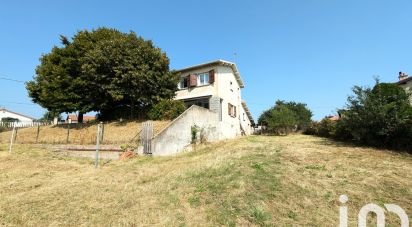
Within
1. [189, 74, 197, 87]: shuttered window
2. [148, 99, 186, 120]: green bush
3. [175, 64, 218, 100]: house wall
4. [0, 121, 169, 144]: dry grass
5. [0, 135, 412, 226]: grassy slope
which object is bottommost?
[0, 135, 412, 226]: grassy slope

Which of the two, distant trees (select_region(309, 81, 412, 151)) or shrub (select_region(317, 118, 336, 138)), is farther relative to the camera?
shrub (select_region(317, 118, 336, 138))

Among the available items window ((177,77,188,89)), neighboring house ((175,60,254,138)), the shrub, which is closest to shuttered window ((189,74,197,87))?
neighboring house ((175,60,254,138))

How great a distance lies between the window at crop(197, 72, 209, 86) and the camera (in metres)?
24.6

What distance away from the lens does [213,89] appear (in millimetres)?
23812

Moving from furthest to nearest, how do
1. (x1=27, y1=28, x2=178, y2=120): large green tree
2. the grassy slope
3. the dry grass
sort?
1. (x1=27, y1=28, x2=178, y2=120): large green tree
2. the dry grass
3. the grassy slope

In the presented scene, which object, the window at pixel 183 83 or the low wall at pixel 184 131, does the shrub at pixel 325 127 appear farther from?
the window at pixel 183 83

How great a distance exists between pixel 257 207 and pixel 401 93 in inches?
429

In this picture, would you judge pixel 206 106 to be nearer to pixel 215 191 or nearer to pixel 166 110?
pixel 166 110

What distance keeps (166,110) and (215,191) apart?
38.8 feet

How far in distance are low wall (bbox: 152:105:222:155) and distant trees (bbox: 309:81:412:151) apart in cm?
879

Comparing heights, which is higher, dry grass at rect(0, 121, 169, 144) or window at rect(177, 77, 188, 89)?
window at rect(177, 77, 188, 89)

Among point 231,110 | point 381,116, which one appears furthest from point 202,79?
point 381,116

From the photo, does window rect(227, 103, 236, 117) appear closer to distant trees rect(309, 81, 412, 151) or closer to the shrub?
the shrub

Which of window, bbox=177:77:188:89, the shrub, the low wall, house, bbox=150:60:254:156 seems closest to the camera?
the low wall
